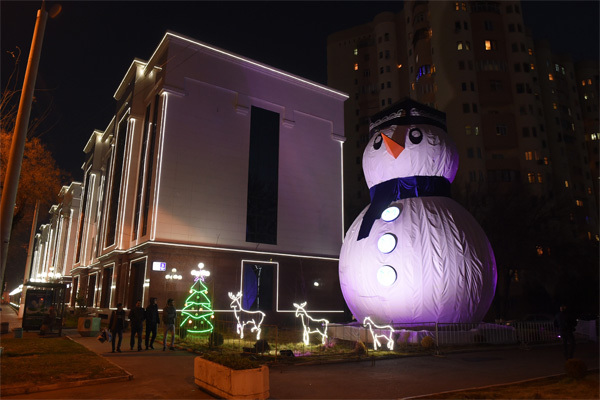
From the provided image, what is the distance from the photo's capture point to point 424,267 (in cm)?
1588

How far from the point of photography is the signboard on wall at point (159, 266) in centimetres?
2638

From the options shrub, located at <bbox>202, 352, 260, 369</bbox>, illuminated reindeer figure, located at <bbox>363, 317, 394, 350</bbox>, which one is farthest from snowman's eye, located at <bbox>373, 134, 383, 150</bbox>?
shrub, located at <bbox>202, 352, 260, 369</bbox>

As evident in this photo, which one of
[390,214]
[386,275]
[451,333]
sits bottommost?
[451,333]

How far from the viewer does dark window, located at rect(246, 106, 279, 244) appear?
31656 mm

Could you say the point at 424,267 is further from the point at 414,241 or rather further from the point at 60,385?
the point at 60,385

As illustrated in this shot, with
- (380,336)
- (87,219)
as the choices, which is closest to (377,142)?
(380,336)

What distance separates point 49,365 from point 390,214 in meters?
12.8

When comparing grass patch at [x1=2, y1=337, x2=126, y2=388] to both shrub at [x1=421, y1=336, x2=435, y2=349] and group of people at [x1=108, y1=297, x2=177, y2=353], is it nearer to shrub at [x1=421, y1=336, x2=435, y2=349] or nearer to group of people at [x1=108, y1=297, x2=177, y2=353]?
group of people at [x1=108, y1=297, x2=177, y2=353]

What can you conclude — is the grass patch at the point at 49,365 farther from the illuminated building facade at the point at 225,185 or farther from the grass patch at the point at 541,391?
the illuminated building facade at the point at 225,185

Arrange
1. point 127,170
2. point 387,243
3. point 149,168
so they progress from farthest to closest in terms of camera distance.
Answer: point 127,170 < point 149,168 < point 387,243

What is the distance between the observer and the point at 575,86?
80688 millimetres

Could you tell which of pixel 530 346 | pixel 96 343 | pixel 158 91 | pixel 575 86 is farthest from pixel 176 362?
pixel 575 86

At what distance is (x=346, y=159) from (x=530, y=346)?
6840 cm

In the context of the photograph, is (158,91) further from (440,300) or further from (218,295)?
(440,300)
